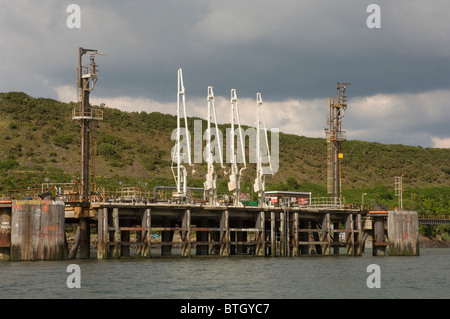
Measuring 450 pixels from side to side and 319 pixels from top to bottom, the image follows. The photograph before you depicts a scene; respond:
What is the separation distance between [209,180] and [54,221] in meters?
19.5

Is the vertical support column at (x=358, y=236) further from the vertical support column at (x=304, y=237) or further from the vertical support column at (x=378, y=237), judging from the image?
the vertical support column at (x=304, y=237)

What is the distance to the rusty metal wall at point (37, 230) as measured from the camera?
67.0 metres

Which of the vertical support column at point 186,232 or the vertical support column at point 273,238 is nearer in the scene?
the vertical support column at point 186,232

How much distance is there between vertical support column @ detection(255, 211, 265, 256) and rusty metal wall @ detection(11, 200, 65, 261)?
22.9 m

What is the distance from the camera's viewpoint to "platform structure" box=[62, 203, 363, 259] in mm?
72750

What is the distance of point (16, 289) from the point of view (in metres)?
49.1

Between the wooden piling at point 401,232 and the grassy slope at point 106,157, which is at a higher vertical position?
the grassy slope at point 106,157

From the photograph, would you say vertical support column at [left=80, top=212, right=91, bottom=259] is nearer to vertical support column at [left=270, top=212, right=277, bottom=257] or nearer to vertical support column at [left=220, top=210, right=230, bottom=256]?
vertical support column at [left=220, top=210, right=230, bottom=256]

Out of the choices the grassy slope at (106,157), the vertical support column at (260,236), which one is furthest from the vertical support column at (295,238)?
the grassy slope at (106,157)

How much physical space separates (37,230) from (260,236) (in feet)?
84.5

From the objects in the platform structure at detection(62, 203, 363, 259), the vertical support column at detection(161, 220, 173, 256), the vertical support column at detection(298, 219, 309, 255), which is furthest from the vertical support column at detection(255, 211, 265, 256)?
the vertical support column at detection(161, 220, 173, 256)

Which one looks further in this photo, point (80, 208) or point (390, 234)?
point (390, 234)
